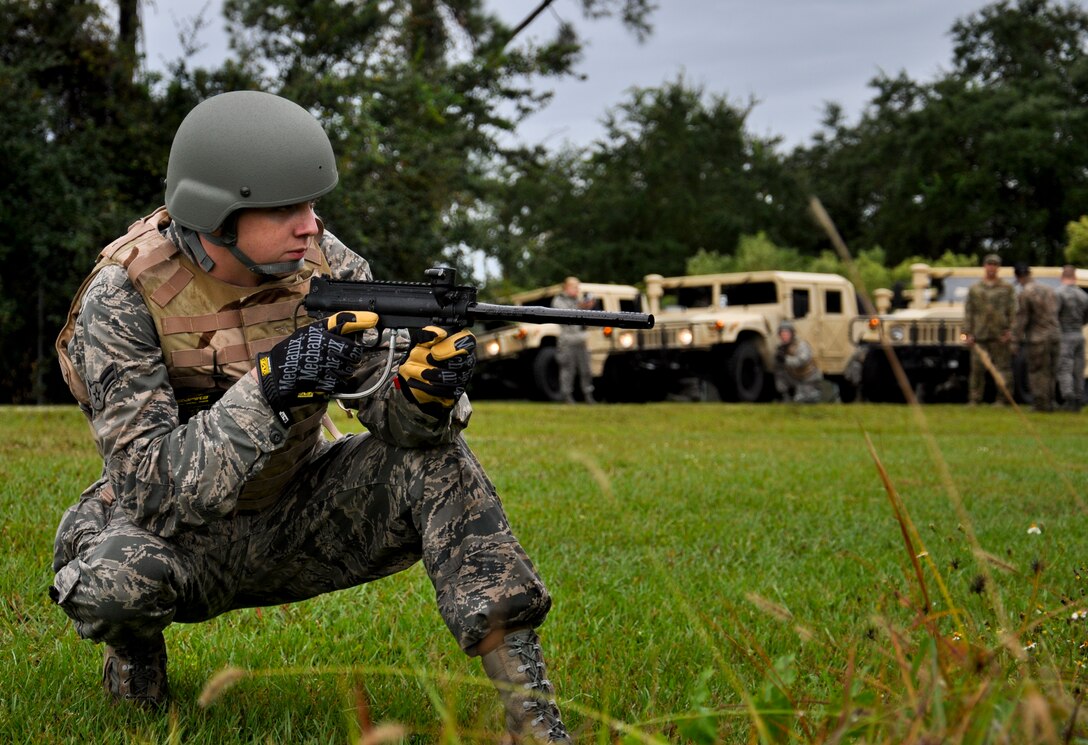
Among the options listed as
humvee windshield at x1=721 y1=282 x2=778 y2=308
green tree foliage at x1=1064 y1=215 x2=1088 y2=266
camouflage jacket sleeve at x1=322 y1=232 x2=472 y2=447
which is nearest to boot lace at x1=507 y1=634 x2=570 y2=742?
camouflage jacket sleeve at x1=322 y1=232 x2=472 y2=447

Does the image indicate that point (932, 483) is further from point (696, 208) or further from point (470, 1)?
point (696, 208)

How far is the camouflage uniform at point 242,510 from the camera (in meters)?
2.71

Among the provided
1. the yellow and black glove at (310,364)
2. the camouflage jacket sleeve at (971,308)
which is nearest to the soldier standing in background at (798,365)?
the camouflage jacket sleeve at (971,308)

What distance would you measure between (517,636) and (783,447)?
9.05 meters

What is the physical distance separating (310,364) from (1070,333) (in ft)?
55.1

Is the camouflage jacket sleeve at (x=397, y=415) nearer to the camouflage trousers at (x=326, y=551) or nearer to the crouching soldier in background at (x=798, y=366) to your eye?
the camouflage trousers at (x=326, y=551)

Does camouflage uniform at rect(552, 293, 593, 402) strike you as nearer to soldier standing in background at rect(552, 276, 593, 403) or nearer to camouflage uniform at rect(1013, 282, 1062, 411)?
soldier standing in background at rect(552, 276, 593, 403)

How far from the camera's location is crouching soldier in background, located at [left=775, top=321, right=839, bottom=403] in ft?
67.4

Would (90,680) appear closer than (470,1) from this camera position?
Yes

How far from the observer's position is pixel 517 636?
2.73 m

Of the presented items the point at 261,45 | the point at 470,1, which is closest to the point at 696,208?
the point at 470,1

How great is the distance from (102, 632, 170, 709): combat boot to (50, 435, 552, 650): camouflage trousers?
15cm

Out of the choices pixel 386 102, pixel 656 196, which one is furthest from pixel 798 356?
pixel 656 196

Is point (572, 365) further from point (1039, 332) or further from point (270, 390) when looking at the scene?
point (270, 390)
